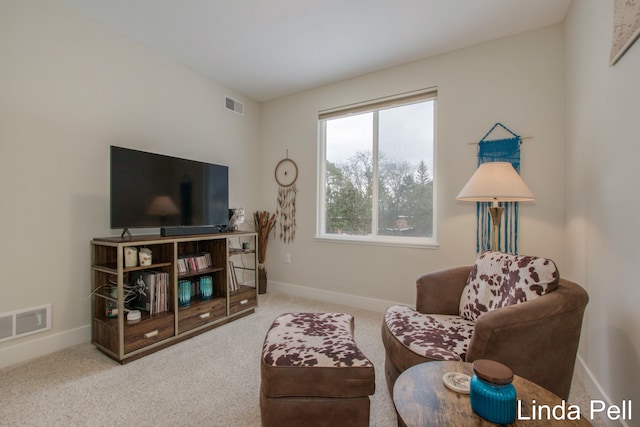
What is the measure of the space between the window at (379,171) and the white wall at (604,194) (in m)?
1.08

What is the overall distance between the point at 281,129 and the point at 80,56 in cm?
204

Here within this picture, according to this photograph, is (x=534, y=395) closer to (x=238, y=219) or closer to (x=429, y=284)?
(x=429, y=284)

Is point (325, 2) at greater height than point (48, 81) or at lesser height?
greater

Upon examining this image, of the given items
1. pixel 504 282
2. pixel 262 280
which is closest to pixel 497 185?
pixel 504 282

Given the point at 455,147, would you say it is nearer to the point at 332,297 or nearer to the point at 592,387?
the point at 592,387

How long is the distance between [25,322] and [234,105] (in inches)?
109

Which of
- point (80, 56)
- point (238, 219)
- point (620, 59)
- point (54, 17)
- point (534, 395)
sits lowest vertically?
point (534, 395)


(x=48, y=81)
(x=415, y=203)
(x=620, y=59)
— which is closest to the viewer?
(x=620, y=59)

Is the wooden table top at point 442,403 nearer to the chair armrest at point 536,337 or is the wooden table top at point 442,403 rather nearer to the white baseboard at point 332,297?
the chair armrest at point 536,337

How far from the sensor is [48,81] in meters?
2.08

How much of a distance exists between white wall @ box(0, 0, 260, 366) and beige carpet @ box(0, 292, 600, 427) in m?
0.36

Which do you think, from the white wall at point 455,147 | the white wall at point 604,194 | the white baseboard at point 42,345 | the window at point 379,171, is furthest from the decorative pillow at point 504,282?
the white baseboard at point 42,345

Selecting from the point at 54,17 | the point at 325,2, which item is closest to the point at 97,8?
the point at 54,17

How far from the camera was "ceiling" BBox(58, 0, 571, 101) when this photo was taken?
2.13 meters
